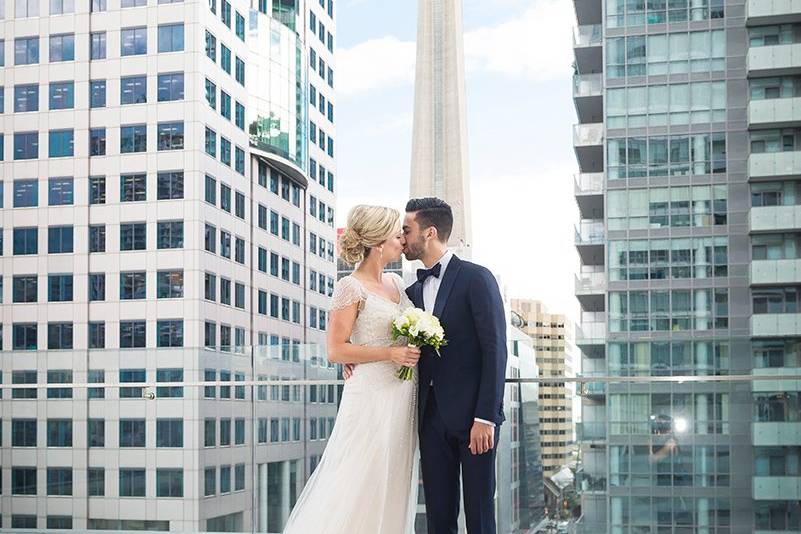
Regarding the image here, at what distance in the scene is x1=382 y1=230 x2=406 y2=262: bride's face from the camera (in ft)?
11.3

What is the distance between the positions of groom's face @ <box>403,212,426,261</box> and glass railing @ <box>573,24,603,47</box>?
1494 inches

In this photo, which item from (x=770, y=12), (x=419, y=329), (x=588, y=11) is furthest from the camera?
(x=588, y=11)

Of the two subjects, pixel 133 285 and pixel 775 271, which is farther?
pixel 133 285

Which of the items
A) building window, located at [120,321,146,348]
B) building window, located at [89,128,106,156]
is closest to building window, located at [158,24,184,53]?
building window, located at [89,128,106,156]

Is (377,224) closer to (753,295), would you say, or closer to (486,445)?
(486,445)

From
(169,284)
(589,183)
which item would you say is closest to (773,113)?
(589,183)

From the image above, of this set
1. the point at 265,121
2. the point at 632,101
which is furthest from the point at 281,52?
the point at 632,101

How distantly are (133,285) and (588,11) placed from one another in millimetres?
21185

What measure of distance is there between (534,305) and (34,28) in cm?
3275

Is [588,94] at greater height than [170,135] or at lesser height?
greater

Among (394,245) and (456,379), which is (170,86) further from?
(456,379)

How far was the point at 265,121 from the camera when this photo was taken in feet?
170

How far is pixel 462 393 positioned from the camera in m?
3.39

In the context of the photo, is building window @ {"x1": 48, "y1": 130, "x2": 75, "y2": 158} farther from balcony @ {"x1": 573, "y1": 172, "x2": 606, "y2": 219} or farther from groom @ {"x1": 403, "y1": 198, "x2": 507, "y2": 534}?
groom @ {"x1": 403, "y1": 198, "x2": 507, "y2": 534}
